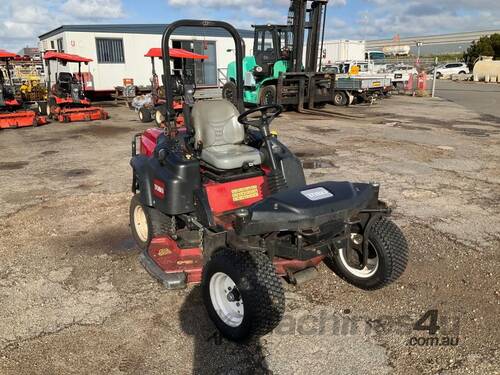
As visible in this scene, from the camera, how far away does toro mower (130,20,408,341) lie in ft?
8.74

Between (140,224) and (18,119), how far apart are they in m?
9.63

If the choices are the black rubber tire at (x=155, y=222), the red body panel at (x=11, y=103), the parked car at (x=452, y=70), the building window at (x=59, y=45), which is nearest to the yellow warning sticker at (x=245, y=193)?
the black rubber tire at (x=155, y=222)

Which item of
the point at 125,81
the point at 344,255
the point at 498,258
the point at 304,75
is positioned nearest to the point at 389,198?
the point at 498,258

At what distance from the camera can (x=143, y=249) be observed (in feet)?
13.4

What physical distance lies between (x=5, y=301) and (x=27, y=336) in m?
0.57

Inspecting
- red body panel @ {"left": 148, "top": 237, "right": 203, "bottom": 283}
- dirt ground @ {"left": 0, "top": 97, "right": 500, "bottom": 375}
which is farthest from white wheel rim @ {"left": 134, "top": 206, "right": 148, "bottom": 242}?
red body panel @ {"left": 148, "top": 237, "right": 203, "bottom": 283}

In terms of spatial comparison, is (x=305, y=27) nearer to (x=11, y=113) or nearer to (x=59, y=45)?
(x=11, y=113)

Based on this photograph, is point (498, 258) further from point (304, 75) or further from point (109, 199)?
point (304, 75)

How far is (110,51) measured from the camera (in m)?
20.4

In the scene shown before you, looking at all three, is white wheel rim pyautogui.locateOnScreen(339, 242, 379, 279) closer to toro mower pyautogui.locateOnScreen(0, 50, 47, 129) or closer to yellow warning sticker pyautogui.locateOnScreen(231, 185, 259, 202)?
yellow warning sticker pyautogui.locateOnScreen(231, 185, 259, 202)

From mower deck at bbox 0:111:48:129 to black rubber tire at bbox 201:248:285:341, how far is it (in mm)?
11229

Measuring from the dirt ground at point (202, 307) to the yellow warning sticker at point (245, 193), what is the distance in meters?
0.84

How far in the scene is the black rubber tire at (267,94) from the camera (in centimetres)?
1413

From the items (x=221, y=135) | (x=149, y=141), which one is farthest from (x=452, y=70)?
(x=221, y=135)
